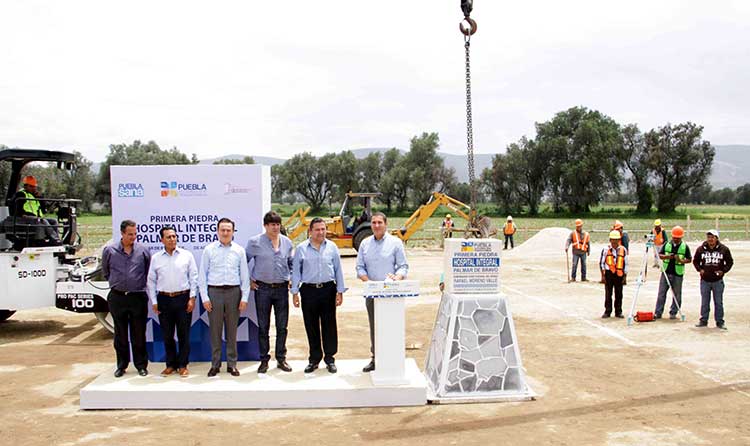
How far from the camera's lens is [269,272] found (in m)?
7.06

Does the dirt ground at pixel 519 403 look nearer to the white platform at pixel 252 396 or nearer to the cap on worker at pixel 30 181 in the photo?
the white platform at pixel 252 396

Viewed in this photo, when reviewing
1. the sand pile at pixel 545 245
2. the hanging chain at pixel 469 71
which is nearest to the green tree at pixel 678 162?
the sand pile at pixel 545 245

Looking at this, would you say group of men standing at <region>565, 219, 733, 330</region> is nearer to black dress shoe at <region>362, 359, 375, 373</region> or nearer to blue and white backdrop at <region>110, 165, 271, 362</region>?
black dress shoe at <region>362, 359, 375, 373</region>

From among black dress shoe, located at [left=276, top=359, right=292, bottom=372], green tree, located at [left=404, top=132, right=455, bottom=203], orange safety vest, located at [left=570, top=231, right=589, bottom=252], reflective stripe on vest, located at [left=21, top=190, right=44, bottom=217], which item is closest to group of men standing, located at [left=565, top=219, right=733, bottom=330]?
orange safety vest, located at [left=570, top=231, right=589, bottom=252]

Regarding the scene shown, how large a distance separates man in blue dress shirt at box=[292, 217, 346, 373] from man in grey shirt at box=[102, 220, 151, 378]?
1.69m

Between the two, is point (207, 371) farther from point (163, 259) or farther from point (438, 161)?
point (438, 161)

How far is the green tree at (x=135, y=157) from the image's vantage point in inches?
2768

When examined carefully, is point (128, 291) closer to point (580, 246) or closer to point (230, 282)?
point (230, 282)

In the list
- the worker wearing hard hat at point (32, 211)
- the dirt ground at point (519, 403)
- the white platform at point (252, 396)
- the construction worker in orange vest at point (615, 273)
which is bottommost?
the dirt ground at point (519, 403)

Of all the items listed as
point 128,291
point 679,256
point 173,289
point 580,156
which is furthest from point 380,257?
point 580,156

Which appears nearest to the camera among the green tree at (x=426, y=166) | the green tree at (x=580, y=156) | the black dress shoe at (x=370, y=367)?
the black dress shoe at (x=370, y=367)

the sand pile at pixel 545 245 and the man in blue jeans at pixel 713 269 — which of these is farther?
the sand pile at pixel 545 245

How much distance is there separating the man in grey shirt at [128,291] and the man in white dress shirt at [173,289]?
0.15m

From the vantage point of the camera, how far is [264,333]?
7.25m
